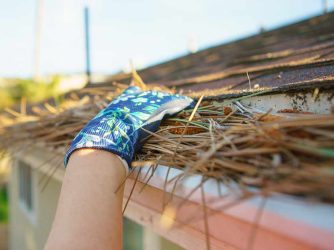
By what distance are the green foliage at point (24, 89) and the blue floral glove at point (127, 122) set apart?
17034mm

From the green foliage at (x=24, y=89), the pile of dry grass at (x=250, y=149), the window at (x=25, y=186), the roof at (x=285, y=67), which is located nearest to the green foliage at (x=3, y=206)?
the green foliage at (x=24, y=89)

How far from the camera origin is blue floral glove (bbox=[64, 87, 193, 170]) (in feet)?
4.60

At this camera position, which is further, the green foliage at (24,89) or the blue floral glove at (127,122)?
the green foliage at (24,89)

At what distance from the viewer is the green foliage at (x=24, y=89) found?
18281 mm

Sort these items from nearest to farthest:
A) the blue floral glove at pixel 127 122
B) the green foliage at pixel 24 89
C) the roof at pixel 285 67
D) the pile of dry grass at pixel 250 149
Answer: the pile of dry grass at pixel 250 149 → the blue floral glove at pixel 127 122 → the roof at pixel 285 67 → the green foliage at pixel 24 89

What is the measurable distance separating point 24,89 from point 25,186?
13670 millimetres

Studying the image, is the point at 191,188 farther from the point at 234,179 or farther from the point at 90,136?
the point at 90,136

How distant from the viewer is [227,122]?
4.72 feet

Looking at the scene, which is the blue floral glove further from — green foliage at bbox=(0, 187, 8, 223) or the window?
green foliage at bbox=(0, 187, 8, 223)

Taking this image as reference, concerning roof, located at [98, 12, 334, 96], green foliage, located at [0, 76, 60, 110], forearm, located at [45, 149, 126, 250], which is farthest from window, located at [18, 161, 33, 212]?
green foliage, located at [0, 76, 60, 110]

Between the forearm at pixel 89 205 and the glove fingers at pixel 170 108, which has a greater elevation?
the glove fingers at pixel 170 108

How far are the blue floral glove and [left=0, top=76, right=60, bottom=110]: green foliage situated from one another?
671 inches

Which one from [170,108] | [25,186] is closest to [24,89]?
[25,186]

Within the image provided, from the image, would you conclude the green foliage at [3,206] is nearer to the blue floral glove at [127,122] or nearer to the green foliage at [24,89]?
the green foliage at [24,89]
